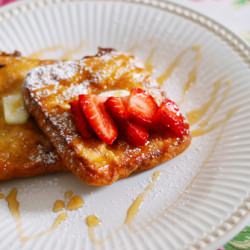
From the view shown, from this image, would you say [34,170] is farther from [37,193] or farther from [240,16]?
[240,16]

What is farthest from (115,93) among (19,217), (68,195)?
(19,217)

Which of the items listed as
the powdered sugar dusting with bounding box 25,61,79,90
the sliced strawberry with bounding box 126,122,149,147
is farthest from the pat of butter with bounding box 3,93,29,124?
the sliced strawberry with bounding box 126,122,149,147

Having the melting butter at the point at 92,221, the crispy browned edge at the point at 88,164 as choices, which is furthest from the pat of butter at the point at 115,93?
the melting butter at the point at 92,221

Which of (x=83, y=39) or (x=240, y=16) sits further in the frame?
(x=240, y=16)

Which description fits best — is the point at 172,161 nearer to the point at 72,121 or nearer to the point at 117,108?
the point at 117,108

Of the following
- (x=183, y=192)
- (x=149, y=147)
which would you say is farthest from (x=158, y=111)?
(x=183, y=192)

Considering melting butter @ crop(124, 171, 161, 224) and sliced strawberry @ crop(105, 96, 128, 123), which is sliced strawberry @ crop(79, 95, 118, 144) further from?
melting butter @ crop(124, 171, 161, 224)
